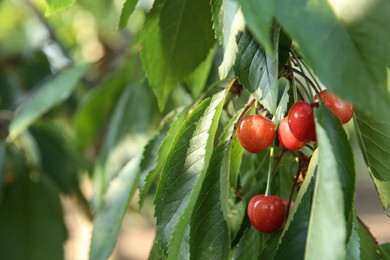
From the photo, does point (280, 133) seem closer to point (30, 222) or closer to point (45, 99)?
point (45, 99)

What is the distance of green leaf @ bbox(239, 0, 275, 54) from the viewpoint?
51 centimetres

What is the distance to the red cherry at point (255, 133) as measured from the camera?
0.65 meters

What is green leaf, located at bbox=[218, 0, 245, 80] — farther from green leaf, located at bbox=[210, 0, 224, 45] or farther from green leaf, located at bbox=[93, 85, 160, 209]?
green leaf, located at bbox=[93, 85, 160, 209]

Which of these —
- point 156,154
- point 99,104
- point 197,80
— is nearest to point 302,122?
point 156,154

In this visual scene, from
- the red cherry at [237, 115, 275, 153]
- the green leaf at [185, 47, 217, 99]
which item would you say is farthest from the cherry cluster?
the green leaf at [185, 47, 217, 99]

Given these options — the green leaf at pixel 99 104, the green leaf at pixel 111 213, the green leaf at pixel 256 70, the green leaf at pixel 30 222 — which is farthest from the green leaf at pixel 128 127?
the green leaf at pixel 256 70

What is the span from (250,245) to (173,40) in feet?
0.92

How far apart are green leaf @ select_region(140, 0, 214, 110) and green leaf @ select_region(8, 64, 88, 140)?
599mm

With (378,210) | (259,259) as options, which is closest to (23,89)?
(259,259)

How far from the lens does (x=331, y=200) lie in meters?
0.53

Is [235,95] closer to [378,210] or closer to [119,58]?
[119,58]

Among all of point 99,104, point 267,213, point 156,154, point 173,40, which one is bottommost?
point 267,213

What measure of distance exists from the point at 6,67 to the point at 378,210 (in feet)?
14.1

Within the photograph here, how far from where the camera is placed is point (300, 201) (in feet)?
2.01
